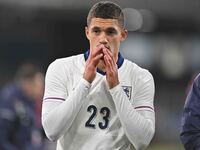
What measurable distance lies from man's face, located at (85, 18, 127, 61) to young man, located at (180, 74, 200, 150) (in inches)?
24.5

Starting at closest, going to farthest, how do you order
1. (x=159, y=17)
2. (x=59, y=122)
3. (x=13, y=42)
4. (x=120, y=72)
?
(x=59, y=122) < (x=120, y=72) < (x=13, y=42) < (x=159, y=17)

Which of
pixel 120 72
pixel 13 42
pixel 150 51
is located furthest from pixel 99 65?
pixel 150 51

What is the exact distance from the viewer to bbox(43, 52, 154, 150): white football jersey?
19.1ft

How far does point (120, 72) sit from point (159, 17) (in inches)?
919

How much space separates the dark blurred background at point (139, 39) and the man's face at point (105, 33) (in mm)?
15776

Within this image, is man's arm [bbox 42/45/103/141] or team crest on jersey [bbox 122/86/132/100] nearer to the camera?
man's arm [bbox 42/45/103/141]

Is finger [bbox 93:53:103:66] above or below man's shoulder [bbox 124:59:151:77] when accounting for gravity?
above

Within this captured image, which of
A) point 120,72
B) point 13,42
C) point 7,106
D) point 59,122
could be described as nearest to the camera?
point 59,122

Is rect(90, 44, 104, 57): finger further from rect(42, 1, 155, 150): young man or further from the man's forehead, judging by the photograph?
the man's forehead

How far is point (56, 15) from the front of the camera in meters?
27.1

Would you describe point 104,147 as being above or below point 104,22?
below

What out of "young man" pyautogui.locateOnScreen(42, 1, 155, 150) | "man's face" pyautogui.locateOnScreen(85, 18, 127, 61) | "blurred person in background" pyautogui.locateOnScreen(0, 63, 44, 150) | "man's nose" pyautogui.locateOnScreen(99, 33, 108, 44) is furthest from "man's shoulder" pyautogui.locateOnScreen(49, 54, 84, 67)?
"blurred person in background" pyautogui.locateOnScreen(0, 63, 44, 150)

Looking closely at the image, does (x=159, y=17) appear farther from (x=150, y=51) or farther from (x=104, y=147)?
(x=104, y=147)

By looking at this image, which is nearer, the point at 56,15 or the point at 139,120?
the point at 139,120
